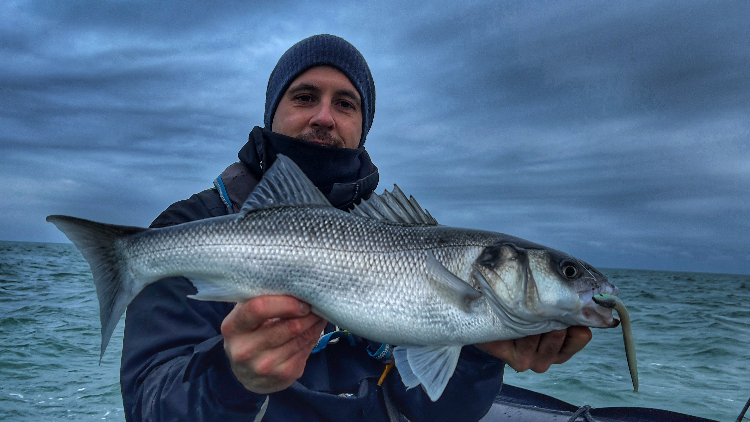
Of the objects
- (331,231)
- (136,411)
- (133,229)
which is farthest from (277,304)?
(136,411)

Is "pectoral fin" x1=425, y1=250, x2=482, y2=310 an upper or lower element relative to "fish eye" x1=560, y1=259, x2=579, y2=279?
lower

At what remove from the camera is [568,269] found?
2191 millimetres

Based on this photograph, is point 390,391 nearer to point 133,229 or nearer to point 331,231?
point 331,231

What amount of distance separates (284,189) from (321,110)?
1244mm

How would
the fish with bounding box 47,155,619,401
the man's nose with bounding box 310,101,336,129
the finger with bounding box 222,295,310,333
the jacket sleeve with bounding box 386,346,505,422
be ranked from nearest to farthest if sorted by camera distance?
the finger with bounding box 222,295,310,333
the fish with bounding box 47,155,619,401
the jacket sleeve with bounding box 386,346,505,422
the man's nose with bounding box 310,101,336,129

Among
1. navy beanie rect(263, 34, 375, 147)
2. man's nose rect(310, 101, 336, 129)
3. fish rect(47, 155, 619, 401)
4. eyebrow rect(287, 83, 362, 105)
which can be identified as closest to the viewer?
fish rect(47, 155, 619, 401)

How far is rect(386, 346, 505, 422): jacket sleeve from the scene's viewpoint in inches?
105

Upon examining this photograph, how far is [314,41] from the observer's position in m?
3.92

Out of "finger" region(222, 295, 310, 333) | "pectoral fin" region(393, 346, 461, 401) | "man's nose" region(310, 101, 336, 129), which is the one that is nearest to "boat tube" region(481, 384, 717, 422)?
"pectoral fin" region(393, 346, 461, 401)

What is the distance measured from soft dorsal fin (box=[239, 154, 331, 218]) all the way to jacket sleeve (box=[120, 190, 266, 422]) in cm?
70

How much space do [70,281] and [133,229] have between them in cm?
2879

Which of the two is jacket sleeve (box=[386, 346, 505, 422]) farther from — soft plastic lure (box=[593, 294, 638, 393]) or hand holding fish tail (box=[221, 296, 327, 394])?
hand holding fish tail (box=[221, 296, 327, 394])

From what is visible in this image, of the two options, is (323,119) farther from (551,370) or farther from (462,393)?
(551,370)

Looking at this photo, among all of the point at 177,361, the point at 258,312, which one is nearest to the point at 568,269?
the point at 258,312
